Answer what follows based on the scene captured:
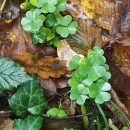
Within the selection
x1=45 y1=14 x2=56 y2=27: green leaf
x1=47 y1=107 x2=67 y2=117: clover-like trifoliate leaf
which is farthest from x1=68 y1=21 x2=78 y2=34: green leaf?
x1=47 y1=107 x2=67 y2=117: clover-like trifoliate leaf

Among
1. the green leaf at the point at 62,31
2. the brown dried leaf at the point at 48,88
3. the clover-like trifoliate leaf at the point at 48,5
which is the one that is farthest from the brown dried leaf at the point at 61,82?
the clover-like trifoliate leaf at the point at 48,5

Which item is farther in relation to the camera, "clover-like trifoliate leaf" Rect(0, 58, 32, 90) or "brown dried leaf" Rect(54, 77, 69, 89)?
"brown dried leaf" Rect(54, 77, 69, 89)

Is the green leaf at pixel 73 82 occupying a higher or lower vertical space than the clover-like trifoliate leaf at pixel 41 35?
lower

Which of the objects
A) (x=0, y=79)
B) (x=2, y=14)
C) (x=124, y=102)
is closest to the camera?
(x=0, y=79)

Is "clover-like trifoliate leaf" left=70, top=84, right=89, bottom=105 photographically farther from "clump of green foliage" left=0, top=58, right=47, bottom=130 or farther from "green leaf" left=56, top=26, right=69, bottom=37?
"green leaf" left=56, top=26, right=69, bottom=37

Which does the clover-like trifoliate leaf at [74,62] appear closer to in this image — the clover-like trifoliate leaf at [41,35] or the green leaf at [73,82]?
the green leaf at [73,82]

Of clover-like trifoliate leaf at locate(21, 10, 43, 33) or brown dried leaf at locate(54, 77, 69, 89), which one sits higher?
clover-like trifoliate leaf at locate(21, 10, 43, 33)

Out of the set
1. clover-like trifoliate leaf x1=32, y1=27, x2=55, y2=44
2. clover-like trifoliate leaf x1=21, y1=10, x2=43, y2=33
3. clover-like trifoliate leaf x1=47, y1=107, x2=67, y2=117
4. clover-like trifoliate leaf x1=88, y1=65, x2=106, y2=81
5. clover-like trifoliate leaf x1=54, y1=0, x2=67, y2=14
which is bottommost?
clover-like trifoliate leaf x1=47, y1=107, x2=67, y2=117

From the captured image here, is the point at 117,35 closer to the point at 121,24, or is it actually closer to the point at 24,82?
the point at 121,24

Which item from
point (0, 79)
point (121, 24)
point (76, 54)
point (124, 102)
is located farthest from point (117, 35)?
point (0, 79)
